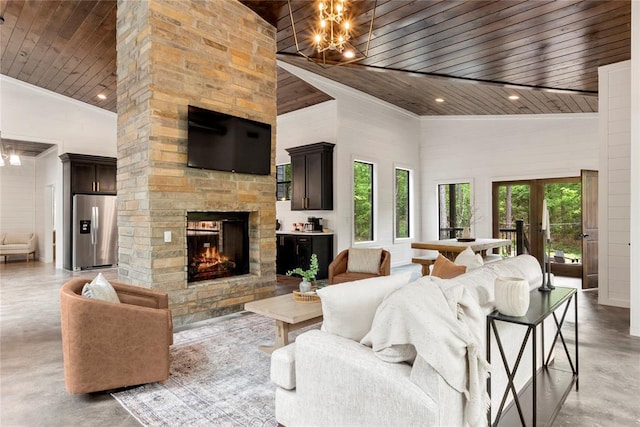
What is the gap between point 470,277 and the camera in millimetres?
2229

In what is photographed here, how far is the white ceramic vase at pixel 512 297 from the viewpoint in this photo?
6.49 feet

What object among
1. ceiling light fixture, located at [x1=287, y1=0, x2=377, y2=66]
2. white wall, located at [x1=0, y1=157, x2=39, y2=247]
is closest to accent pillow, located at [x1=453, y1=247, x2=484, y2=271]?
ceiling light fixture, located at [x1=287, y1=0, x2=377, y2=66]

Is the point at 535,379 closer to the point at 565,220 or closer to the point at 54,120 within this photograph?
the point at 565,220

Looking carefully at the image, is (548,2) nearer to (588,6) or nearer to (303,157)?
(588,6)

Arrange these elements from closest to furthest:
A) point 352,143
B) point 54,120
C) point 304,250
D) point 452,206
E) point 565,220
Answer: point 304,250
point 565,220
point 352,143
point 54,120
point 452,206

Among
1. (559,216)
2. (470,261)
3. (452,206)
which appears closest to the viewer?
(470,261)

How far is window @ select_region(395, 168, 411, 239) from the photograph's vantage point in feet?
28.9

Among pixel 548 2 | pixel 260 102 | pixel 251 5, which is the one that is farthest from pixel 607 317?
pixel 251 5

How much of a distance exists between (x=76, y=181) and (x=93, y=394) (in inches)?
280

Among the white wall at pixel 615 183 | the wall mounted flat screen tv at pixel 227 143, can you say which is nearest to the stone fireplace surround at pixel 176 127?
the wall mounted flat screen tv at pixel 227 143

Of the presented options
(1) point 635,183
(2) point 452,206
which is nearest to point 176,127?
(1) point 635,183

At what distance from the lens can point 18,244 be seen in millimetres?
9688

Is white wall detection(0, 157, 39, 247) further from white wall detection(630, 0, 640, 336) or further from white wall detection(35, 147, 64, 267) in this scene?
white wall detection(630, 0, 640, 336)

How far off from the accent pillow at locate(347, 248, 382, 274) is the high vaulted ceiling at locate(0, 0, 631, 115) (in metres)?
2.79
